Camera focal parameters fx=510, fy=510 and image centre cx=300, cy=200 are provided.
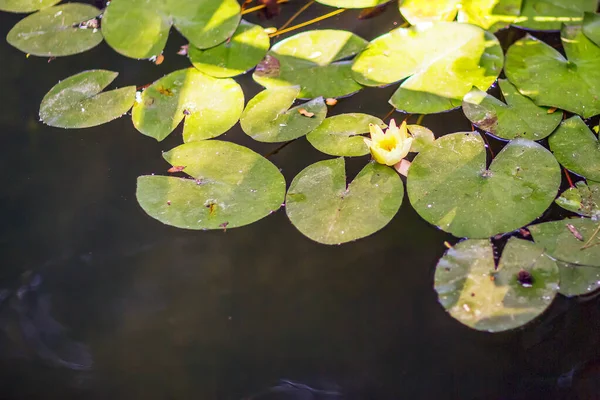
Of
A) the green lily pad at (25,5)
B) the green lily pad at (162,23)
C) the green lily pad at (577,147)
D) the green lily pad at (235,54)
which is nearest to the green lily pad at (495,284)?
the green lily pad at (577,147)

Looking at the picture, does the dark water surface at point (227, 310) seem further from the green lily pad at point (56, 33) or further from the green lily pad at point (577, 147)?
the green lily pad at point (56, 33)

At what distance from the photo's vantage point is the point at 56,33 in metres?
1.92

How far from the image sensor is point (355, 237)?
1.36 meters

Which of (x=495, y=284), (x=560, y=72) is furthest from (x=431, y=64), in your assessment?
(x=495, y=284)

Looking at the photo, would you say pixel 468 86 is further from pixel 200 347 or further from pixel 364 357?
pixel 200 347

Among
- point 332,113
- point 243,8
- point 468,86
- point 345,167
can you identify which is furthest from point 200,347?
point 243,8

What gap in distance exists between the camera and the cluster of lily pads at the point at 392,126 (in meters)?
1.29

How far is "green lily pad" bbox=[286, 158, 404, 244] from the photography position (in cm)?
137

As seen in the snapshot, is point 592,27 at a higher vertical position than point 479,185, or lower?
higher

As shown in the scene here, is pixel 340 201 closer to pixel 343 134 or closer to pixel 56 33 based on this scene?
pixel 343 134

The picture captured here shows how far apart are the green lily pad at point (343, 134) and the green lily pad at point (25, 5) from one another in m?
1.26

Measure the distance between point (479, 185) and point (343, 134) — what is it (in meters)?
0.43

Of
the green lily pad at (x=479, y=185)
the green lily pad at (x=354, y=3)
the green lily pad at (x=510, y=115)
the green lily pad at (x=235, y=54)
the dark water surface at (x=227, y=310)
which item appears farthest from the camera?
the green lily pad at (x=354, y=3)

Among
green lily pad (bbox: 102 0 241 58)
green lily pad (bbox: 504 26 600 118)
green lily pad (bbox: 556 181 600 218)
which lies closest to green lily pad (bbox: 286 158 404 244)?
green lily pad (bbox: 556 181 600 218)
